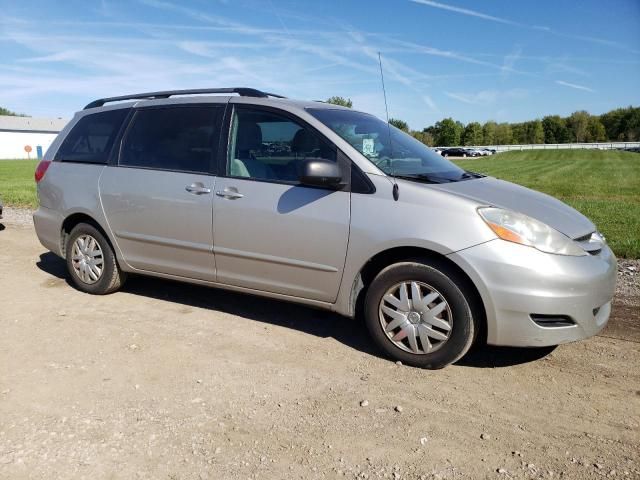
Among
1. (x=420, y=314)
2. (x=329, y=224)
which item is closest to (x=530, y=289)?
(x=420, y=314)

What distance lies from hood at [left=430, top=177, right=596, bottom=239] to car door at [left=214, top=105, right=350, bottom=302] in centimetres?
81

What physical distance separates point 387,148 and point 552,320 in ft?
5.72

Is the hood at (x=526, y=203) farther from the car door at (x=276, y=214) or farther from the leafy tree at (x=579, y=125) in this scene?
the leafy tree at (x=579, y=125)

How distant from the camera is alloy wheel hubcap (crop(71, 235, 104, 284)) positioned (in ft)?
16.8

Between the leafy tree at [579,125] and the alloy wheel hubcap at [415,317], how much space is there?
430 feet

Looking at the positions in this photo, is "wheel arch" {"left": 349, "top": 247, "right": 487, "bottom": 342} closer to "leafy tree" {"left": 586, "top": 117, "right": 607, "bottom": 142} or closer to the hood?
the hood

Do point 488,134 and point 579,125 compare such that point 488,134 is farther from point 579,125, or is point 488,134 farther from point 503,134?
point 579,125

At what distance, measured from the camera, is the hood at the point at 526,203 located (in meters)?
3.48

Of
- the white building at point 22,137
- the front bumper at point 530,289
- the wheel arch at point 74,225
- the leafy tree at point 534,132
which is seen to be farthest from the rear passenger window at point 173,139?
the leafy tree at point 534,132

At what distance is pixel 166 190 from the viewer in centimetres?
447

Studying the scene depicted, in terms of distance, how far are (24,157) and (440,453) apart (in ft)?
262

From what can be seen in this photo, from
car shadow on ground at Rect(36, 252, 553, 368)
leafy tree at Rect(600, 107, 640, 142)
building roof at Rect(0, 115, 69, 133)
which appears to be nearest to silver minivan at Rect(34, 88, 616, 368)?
car shadow on ground at Rect(36, 252, 553, 368)

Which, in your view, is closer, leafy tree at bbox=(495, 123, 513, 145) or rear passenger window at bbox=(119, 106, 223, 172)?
rear passenger window at bbox=(119, 106, 223, 172)

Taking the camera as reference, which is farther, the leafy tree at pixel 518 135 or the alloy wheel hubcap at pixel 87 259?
the leafy tree at pixel 518 135
